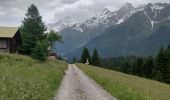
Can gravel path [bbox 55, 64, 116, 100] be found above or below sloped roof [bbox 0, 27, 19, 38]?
below

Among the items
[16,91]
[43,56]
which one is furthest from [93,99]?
A: [43,56]

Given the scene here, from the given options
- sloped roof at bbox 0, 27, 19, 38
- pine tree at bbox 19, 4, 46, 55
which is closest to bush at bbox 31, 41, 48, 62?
sloped roof at bbox 0, 27, 19, 38

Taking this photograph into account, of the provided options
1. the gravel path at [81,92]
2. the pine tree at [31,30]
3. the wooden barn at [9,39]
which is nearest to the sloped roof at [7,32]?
the wooden barn at [9,39]

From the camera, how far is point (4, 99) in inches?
626

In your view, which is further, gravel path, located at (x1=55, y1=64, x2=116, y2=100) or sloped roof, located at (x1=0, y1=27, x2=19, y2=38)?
sloped roof, located at (x1=0, y1=27, x2=19, y2=38)

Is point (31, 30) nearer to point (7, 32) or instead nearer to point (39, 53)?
point (7, 32)

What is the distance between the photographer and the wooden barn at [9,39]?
77.9 meters

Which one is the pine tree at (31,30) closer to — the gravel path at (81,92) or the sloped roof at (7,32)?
the sloped roof at (7,32)

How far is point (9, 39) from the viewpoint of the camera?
78.1 m

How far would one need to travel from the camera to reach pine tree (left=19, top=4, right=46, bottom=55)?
84625 millimetres

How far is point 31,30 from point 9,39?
8.66 meters

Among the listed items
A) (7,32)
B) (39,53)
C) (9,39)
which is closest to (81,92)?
(39,53)

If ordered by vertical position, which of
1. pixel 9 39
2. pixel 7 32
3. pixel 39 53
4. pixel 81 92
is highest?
pixel 7 32

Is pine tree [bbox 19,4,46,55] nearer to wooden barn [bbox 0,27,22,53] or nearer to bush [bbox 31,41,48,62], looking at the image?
wooden barn [bbox 0,27,22,53]
